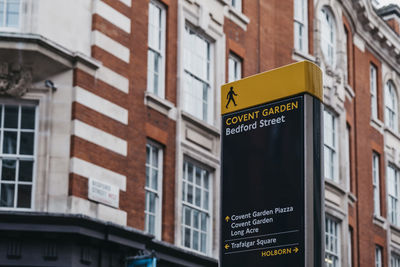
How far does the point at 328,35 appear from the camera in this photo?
30.1 m

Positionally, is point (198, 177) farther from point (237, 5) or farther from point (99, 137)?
point (237, 5)

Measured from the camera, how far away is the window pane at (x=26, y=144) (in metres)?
17.6

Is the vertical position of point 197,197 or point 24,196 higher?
point 197,197

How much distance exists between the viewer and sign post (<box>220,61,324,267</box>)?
9711mm

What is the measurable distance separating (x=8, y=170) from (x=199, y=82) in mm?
6660

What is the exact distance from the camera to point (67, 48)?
17828 millimetres

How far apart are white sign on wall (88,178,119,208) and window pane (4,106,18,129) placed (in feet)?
6.05

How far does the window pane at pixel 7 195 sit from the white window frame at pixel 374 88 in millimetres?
18612

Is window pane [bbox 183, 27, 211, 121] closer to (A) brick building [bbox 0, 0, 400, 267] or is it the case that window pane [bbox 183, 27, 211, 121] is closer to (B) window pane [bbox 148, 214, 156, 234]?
(A) brick building [bbox 0, 0, 400, 267]

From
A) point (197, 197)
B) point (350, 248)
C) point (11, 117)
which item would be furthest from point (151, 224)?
point (350, 248)

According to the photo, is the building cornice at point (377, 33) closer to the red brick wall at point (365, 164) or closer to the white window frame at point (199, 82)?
the red brick wall at point (365, 164)

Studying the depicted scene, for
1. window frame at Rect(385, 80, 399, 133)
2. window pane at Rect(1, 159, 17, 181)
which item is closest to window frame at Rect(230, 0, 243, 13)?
window pane at Rect(1, 159, 17, 181)

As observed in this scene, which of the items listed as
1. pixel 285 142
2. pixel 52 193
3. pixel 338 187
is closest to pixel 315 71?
pixel 285 142

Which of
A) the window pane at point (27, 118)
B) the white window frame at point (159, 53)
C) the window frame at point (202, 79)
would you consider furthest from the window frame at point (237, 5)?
the window pane at point (27, 118)
